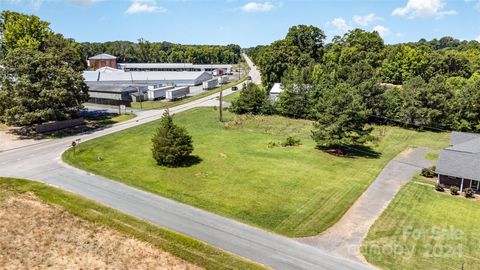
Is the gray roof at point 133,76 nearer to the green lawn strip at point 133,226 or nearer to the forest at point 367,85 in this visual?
the forest at point 367,85

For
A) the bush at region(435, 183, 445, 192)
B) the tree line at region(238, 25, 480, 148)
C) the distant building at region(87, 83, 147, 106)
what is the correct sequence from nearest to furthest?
1. the bush at region(435, 183, 445, 192)
2. the tree line at region(238, 25, 480, 148)
3. the distant building at region(87, 83, 147, 106)

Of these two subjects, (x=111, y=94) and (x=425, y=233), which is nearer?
(x=425, y=233)

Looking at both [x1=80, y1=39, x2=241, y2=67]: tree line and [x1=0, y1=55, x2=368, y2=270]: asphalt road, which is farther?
[x1=80, y1=39, x2=241, y2=67]: tree line

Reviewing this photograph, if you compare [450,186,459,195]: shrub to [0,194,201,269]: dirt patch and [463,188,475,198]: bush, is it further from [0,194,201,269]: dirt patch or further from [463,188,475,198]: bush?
[0,194,201,269]: dirt patch

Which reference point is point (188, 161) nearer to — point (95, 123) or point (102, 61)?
point (95, 123)

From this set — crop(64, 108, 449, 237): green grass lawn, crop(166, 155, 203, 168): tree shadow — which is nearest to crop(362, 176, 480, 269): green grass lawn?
crop(64, 108, 449, 237): green grass lawn

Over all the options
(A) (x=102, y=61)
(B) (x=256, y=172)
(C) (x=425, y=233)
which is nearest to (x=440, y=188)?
(C) (x=425, y=233)

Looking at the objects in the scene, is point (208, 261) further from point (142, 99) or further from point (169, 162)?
point (142, 99)

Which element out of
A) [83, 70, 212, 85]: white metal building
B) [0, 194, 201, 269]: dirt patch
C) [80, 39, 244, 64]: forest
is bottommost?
[0, 194, 201, 269]: dirt patch
